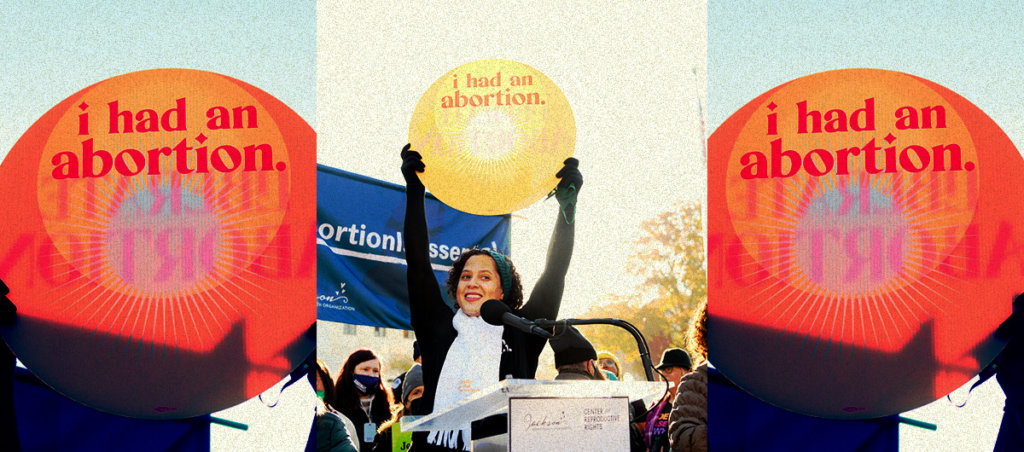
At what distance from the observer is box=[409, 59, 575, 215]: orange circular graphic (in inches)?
134

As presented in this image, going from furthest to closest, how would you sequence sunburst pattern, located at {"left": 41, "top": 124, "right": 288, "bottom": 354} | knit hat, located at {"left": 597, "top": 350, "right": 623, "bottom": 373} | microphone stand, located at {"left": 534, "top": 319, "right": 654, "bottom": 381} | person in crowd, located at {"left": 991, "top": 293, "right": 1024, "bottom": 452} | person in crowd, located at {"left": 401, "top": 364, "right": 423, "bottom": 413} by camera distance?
sunburst pattern, located at {"left": 41, "top": 124, "right": 288, "bottom": 354} < person in crowd, located at {"left": 401, "top": 364, "right": 423, "bottom": 413} < knit hat, located at {"left": 597, "top": 350, "right": 623, "bottom": 373} < person in crowd, located at {"left": 991, "top": 293, "right": 1024, "bottom": 452} < microphone stand, located at {"left": 534, "top": 319, "right": 654, "bottom": 381}

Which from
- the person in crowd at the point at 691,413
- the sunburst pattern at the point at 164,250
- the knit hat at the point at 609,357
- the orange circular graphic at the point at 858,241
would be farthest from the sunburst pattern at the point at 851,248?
the sunburst pattern at the point at 164,250

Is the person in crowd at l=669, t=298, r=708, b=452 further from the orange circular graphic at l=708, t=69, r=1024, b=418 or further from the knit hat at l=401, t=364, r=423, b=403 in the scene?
the knit hat at l=401, t=364, r=423, b=403

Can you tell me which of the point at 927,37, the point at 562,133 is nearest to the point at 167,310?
the point at 562,133

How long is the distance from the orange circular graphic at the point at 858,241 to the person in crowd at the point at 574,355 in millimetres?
431

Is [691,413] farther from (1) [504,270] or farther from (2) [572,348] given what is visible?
(1) [504,270]

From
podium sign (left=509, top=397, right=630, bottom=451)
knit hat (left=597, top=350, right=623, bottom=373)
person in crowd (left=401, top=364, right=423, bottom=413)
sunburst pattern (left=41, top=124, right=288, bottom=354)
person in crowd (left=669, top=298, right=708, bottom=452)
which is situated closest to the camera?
podium sign (left=509, top=397, right=630, bottom=451)

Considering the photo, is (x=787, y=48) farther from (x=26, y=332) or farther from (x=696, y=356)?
(x=26, y=332)

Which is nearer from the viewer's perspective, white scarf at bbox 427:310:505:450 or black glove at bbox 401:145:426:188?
white scarf at bbox 427:310:505:450

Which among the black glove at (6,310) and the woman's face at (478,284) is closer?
the woman's face at (478,284)

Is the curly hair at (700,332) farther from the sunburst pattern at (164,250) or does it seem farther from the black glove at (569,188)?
the sunburst pattern at (164,250)

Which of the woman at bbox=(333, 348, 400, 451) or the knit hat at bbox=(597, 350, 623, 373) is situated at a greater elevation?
the knit hat at bbox=(597, 350, 623, 373)

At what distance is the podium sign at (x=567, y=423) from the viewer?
2.52 metres

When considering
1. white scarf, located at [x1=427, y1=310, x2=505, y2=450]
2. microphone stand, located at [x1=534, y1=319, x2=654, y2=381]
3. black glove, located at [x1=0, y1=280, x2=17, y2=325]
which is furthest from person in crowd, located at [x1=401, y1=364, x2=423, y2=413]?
black glove, located at [x1=0, y1=280, x2=17, y2=325]
